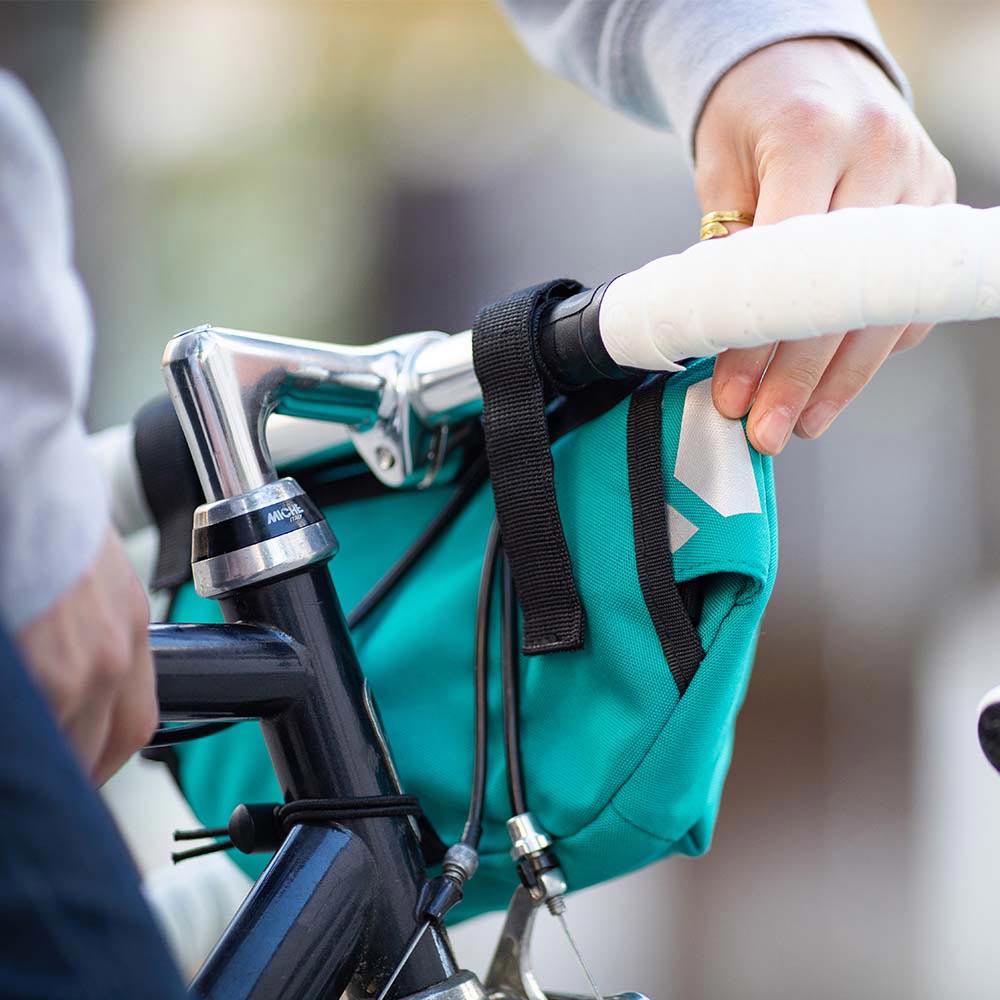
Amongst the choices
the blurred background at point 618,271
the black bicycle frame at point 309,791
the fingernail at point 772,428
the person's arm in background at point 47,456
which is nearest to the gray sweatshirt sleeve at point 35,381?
the person's arm in background at point 47,456

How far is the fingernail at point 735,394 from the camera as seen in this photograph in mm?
394

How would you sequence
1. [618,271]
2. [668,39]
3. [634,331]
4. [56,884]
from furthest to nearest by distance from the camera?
1. [618,271]
2. [668,39]
3. [634,331]
4. [56,884]

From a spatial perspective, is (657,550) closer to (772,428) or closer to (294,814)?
(772,428)

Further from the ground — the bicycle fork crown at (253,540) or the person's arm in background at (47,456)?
the person's arm in background at (47,456)

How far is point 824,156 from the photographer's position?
44 cm

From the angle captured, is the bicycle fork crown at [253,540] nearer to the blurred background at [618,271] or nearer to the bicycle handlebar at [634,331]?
the bicycle handlebar at [634,331]

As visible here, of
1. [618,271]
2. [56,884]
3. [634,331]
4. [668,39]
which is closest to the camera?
[56,884]

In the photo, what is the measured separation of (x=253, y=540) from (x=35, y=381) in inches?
6.5

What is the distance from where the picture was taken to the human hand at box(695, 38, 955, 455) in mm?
433

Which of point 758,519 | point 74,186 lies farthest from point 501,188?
point 758,519

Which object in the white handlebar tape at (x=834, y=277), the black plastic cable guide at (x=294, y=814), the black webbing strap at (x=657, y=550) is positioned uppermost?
the white handlebar tape at (x=834, y=277)

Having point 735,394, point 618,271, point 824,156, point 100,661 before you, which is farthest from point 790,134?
point 618,271

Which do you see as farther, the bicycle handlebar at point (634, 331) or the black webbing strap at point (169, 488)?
the black webbing strap at point (169, 488)

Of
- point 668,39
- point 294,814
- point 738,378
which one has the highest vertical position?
point 668,39
